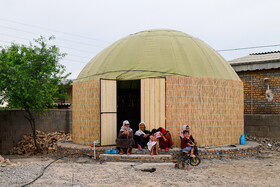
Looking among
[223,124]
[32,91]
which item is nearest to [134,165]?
[223,124]

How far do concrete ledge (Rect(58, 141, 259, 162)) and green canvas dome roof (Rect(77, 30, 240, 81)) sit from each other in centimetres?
225

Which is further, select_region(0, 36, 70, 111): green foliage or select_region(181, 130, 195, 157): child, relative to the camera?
select_region(0, 36, 70, 111): green foliage

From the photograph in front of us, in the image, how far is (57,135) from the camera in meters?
12.9

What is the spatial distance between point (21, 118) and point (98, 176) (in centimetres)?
716

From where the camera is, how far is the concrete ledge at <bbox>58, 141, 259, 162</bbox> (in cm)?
761

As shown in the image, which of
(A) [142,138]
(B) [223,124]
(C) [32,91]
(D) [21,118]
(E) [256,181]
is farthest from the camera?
(D) [21,118]

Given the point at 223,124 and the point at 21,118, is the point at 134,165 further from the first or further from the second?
the point at 21,118

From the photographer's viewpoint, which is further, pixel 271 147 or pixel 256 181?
pixel 271 147

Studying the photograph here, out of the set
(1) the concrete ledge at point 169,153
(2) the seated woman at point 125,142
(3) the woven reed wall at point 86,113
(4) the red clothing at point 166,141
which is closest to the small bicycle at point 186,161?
(1) the concrete ledge at point 169,153

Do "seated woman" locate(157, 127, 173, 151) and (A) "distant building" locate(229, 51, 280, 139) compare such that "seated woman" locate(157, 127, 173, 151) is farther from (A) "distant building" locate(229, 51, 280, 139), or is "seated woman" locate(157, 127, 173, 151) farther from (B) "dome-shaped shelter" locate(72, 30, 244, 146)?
(A) "distant building" locate(229, 51, 280, 139)

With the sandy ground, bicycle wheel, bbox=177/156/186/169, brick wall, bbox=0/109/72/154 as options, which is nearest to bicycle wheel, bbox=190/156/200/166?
the sandy ground

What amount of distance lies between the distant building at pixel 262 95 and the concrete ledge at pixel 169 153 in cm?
238

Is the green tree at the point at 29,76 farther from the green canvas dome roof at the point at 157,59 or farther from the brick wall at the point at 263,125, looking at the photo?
the brick wall at the point at 263,125

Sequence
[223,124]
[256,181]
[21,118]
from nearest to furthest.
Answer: [256,181]
[223,124]
[21,118]
